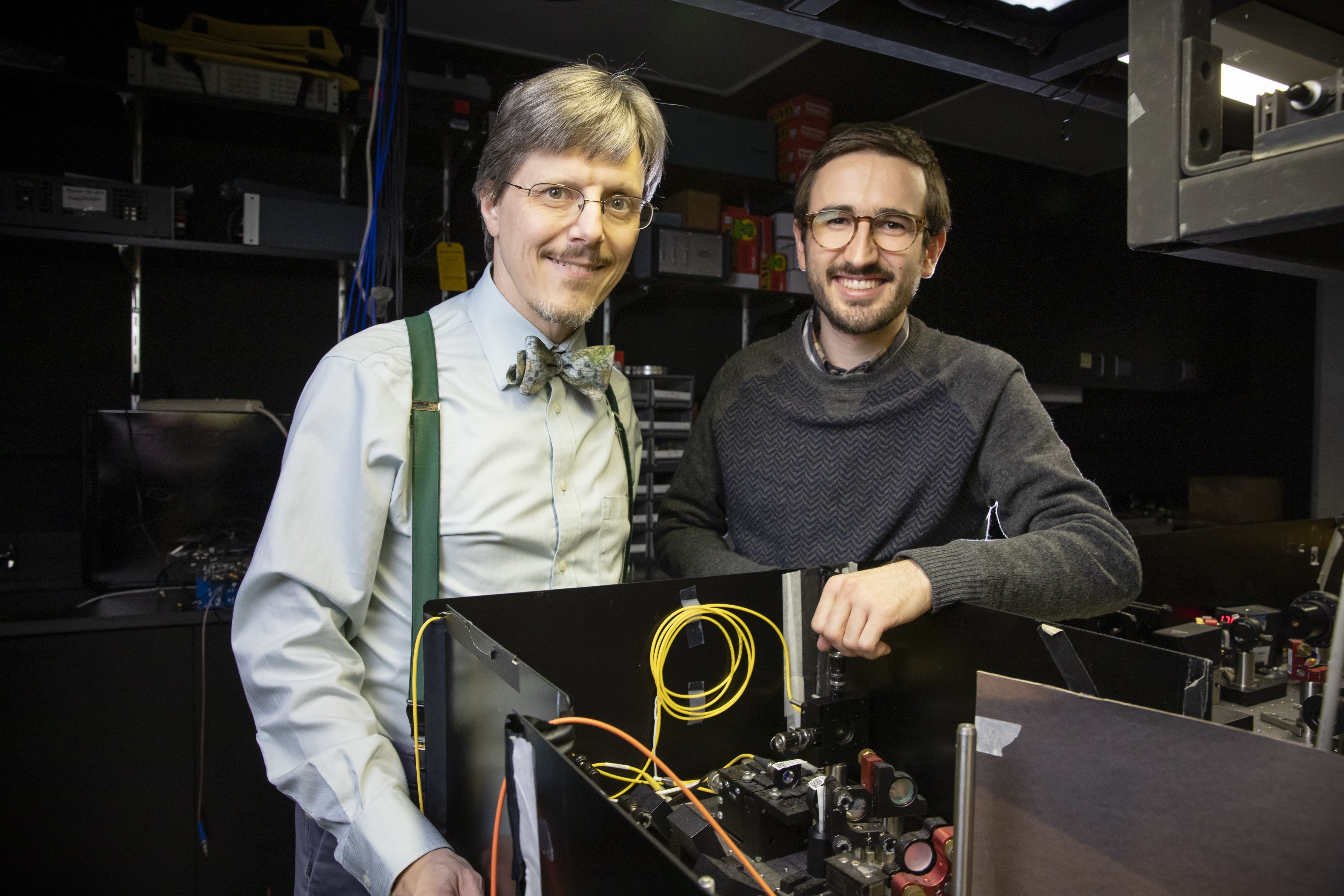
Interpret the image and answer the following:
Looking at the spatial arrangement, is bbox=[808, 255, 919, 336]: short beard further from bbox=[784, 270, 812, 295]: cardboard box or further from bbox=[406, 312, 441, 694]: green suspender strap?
bbox=[784, 270, 812, 295]: cardboard box

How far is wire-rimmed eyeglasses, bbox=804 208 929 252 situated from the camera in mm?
A: 1332

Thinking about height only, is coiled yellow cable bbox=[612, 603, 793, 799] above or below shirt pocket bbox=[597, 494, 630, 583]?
below

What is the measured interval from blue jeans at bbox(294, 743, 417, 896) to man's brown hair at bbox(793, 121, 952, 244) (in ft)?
3.44

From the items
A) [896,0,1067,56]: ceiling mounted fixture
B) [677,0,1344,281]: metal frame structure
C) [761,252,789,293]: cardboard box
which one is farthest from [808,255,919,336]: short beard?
[761,252,789,293]: cardboard box

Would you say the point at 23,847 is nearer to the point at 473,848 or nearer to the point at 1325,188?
the point at 473,848

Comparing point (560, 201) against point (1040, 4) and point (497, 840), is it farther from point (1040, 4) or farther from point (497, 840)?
point (1040, 4)

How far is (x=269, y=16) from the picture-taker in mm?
2756

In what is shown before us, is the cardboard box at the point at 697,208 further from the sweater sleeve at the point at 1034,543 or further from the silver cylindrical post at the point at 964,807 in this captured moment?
the silver cylindrical post at the point at 964,807

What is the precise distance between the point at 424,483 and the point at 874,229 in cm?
83

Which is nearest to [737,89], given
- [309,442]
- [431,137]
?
[431,137]

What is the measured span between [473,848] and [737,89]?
3311 mm

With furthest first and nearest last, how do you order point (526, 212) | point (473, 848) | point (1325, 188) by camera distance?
point (526, 212), point (473, 848), point (1325, 188)

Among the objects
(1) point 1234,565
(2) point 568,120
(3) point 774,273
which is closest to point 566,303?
(2) point 568,120

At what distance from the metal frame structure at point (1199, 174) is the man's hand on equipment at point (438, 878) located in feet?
2.45
